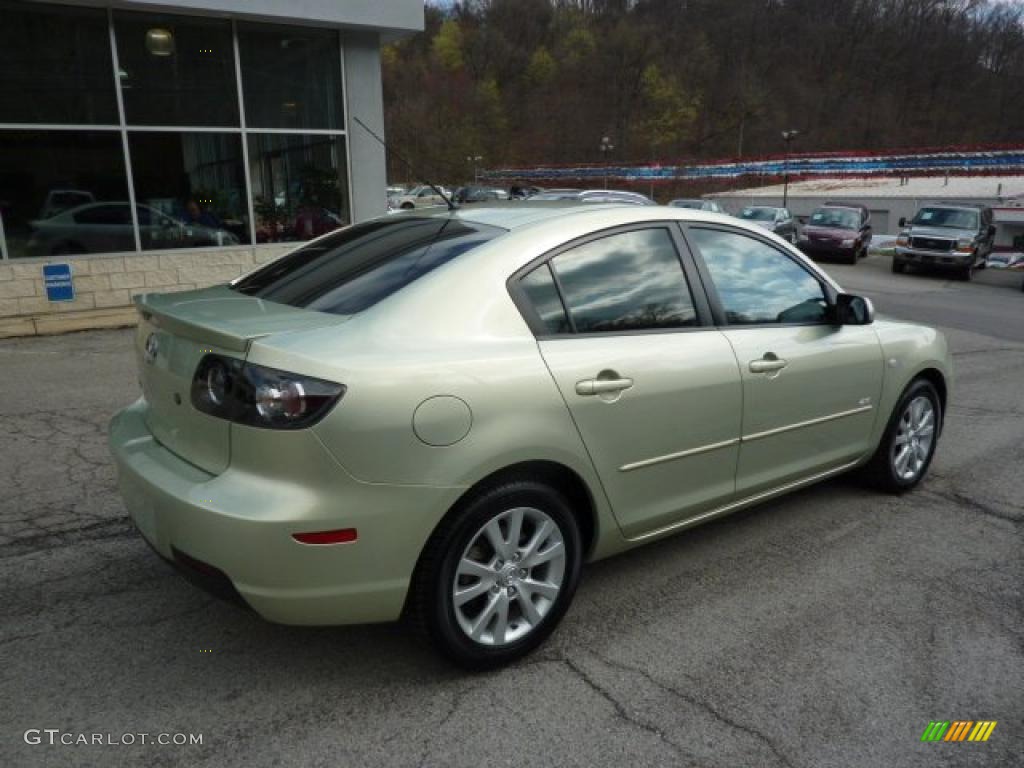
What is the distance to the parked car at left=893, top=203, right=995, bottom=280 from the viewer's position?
20078mm

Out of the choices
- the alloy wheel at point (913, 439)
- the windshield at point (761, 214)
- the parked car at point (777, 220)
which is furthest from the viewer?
the windshield at point (761, 214)

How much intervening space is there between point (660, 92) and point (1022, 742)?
9767 cm

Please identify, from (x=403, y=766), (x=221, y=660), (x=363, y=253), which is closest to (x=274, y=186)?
(x=363, y=253)

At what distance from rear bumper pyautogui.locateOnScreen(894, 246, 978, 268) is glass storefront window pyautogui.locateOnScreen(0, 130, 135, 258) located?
1916 cm

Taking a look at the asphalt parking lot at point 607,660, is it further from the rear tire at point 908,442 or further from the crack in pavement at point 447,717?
the rear tire at point 908,442

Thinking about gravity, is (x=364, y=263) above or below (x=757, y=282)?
above

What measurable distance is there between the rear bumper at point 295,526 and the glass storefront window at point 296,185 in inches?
362

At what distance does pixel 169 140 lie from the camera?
395 inches

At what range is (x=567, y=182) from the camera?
6819 cm

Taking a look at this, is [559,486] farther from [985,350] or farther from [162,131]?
[985,350]

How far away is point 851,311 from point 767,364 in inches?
30.4

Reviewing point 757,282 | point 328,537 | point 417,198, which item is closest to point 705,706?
point 328,537

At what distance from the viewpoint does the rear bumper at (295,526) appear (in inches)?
90.8

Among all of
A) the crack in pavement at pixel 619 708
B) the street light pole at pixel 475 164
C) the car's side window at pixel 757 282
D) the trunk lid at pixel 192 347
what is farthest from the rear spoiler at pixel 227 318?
the street light pole at pixel 475 164
